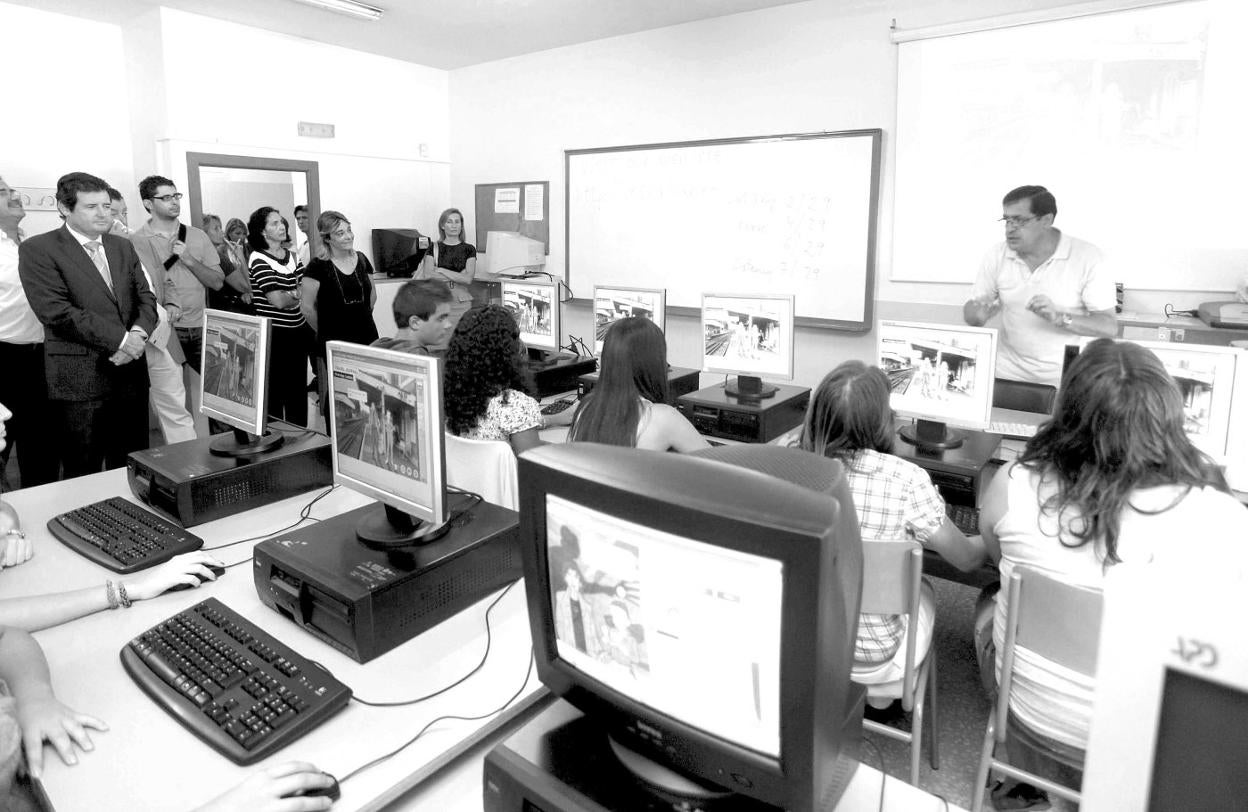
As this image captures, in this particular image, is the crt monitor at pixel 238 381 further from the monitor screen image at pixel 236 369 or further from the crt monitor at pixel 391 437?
the crt monitor at pixel 391 437

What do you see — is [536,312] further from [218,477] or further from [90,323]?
[218,477]

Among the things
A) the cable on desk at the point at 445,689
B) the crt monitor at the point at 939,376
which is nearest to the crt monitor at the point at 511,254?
the crt monitor at the point at 939,376

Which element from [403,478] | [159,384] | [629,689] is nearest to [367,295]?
[159,384]

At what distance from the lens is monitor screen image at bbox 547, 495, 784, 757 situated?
74 cm

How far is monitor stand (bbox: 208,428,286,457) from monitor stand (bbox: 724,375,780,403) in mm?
1759

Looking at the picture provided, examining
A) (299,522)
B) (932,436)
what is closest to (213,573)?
(299,522)

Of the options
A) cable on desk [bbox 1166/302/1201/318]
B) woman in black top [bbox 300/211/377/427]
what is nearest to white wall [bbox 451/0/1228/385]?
cable on desk [bbox 1166/302/1201/318]

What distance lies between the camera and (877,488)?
5.55ft

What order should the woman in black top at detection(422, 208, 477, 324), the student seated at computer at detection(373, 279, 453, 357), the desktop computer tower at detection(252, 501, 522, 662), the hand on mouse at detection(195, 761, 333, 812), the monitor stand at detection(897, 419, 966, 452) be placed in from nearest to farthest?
the hand on mouse at detection(195, 761, 333, 812) → the desktop computer tower at detection(252, 501, 522, 662) → the monitor stand at detection(897, 419, 966, 452) → the student seated at computer at detection(373, 279, 453, 357) → the woman in black top at detection(422, 208, 477, 324)

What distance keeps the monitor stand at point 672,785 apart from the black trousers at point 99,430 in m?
3.33

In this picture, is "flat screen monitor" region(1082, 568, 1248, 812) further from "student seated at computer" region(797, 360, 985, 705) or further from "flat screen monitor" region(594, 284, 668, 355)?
"flat screen monitor" region(594, 284, 668, 355)

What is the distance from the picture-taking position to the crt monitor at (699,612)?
0.69 meters

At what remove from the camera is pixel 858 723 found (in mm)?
900

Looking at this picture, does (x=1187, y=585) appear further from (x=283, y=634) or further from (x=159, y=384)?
(x=159, y=384)
